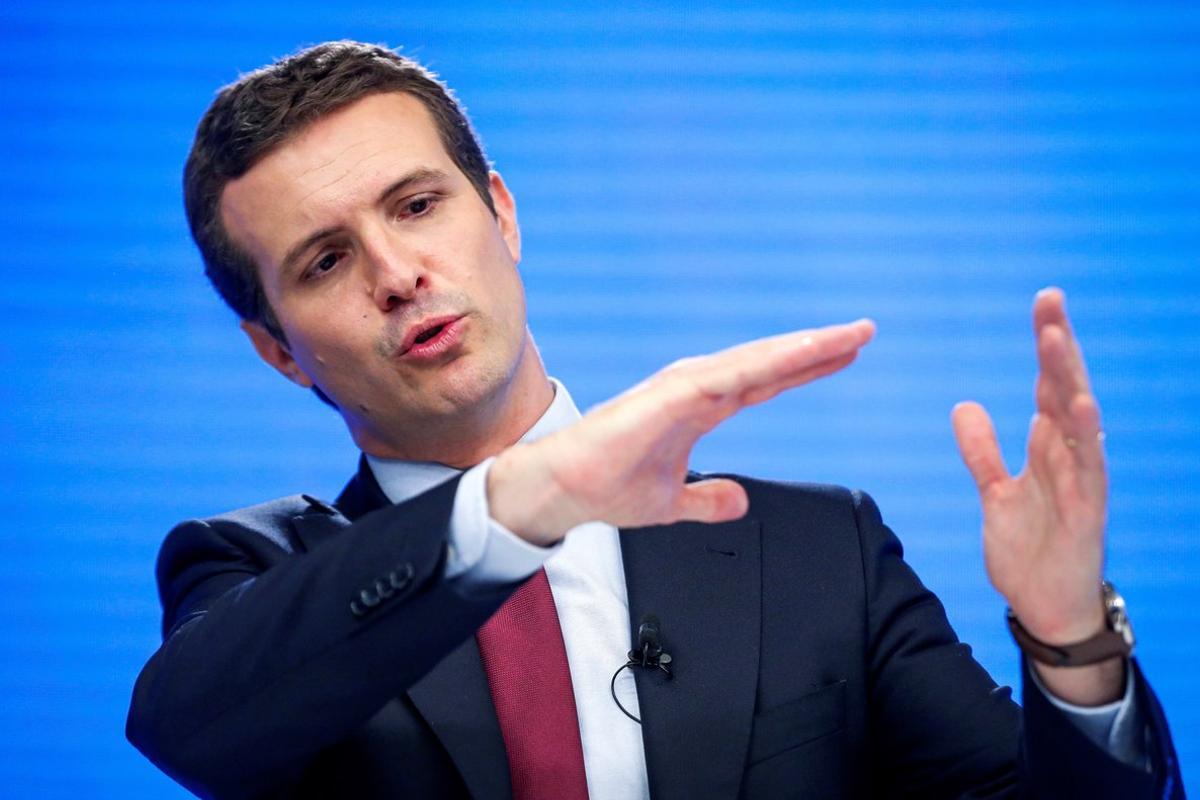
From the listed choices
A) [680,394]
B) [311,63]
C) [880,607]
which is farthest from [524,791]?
[311,63]

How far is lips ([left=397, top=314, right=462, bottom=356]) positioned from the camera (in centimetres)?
201

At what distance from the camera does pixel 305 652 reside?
1444mm

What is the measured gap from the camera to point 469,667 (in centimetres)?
186

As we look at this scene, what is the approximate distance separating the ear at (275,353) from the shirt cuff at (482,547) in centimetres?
103

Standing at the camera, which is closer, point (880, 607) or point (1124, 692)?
point (1124, 692)

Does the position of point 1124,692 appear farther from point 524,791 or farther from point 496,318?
point 496,318

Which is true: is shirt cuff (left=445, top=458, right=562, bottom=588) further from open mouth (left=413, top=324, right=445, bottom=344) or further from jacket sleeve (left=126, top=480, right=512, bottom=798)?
open mouth (left=413, top=324, right=445, bottom=344)

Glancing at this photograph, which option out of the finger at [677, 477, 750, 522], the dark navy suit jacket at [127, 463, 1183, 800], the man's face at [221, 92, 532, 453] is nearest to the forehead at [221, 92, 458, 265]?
the man's face at [221, 92, 532, 453]

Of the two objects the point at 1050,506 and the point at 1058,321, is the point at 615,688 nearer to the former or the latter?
the point at 1050,506

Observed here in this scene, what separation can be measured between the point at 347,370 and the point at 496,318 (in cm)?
26

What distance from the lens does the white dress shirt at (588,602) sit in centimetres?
136

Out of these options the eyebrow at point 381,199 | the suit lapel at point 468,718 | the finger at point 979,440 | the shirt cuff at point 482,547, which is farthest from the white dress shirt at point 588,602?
the eyebrow at point 381,199

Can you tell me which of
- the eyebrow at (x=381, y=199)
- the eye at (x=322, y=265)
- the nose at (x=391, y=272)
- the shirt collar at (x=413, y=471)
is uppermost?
the eyebrow at (x=381, y=199)

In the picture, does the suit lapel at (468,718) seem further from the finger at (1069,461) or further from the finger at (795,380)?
the finger at (1069,461)
